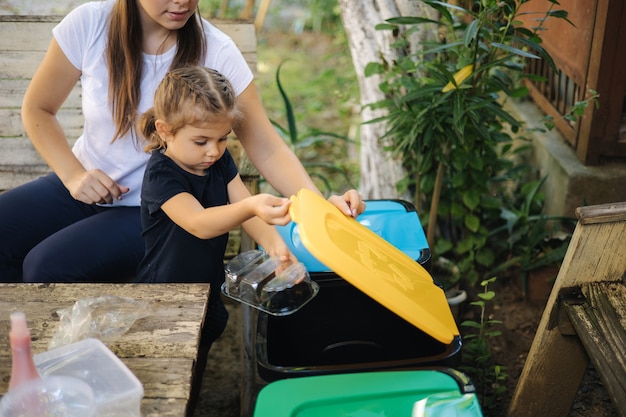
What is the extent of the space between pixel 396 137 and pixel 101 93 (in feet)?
3.63

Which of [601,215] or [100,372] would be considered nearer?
[100,372]

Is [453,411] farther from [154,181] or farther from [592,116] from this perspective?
[592,116]

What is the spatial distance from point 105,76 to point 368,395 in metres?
1.25

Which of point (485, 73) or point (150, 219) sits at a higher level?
point (485, 73)

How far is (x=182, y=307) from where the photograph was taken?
1.49 meters

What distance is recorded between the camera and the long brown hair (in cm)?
206

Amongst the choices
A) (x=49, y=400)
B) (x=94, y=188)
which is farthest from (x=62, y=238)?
(x=49, y=400)

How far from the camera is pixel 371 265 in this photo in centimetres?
149

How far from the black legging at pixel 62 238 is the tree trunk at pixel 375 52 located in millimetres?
1151

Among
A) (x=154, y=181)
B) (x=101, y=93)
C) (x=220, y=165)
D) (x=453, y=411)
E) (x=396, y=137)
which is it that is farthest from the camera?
(x=396, y=137)

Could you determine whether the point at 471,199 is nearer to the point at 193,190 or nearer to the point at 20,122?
the point at 193,190

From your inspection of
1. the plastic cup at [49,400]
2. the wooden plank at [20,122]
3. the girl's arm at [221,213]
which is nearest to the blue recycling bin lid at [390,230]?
the girl's arm at [221,213]

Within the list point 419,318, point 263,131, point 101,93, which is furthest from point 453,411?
point 101,93

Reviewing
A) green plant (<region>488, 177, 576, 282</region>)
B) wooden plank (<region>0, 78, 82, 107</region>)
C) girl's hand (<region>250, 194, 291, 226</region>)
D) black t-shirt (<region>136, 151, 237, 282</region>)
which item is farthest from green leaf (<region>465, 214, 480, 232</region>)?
wooden plank (<region>0, 78, 82, 107</region>)
